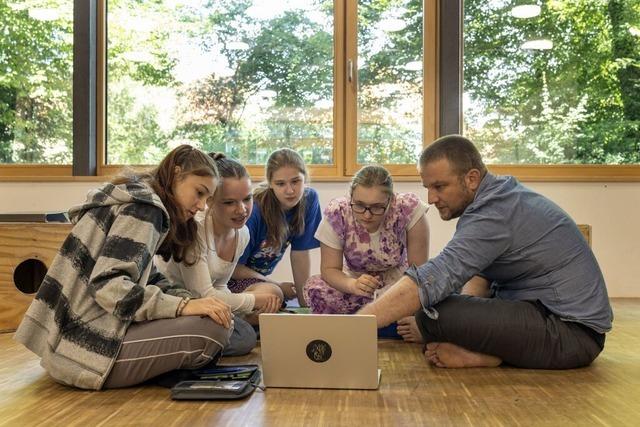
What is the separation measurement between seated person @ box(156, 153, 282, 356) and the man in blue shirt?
0.53 meters

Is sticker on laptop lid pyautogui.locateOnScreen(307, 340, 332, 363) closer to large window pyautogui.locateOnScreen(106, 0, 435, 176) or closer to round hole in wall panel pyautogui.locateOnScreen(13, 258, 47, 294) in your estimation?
round hole in wall panel pyautogui.locateOnScreen(13, 258, 47, 294)

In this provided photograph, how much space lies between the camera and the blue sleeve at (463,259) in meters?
1.96

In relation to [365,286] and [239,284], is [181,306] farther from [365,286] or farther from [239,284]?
[239,284]

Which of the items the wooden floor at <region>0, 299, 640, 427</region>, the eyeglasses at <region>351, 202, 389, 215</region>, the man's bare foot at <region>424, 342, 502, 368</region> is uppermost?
the eyeglasses at <region>351, 202, 389, 215</region>

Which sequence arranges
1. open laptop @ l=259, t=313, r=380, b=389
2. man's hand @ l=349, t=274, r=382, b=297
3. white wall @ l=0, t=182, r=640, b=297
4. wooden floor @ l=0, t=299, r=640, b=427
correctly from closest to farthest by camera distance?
wooden floor @ l=0, t=299, r=640, b=427, open laptop @ l=259, t=313, r=380, b=389, man's hand @ l=349, t=274, r=382, b=297, white wall @ l=0, t=182, r=640, b=297

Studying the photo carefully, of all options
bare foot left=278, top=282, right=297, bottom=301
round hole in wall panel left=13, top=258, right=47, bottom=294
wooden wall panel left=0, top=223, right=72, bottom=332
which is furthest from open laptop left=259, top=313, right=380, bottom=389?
round hole in wall panel left=13, top=258, right=47, bottom=294

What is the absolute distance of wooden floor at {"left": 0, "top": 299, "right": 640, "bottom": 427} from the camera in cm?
152

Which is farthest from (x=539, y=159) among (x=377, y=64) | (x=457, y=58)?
(x=377, y=64)

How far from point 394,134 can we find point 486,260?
2.40m

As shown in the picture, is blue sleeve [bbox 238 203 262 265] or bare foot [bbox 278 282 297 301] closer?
blue sleeve [bbox 238 203 262 265]

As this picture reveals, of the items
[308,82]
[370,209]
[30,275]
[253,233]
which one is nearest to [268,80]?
[308,82]

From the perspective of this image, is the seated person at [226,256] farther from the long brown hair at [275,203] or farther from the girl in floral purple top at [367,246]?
the long brown hair at [275,203]

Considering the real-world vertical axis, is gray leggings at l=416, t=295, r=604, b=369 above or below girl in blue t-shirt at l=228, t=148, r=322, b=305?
below

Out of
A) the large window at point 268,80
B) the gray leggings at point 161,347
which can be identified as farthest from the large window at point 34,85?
the gray leggings at point 161,347
